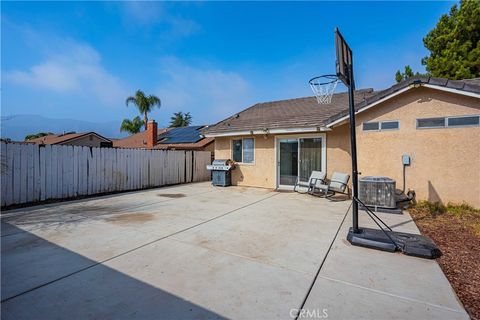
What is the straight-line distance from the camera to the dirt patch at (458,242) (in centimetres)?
274

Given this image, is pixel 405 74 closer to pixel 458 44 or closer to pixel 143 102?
pixel 458 44

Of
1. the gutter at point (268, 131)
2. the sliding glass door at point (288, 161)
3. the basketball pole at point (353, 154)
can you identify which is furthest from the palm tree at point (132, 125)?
the basketball pole at point (353, 154)

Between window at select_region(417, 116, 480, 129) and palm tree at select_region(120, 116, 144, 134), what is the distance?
34051mm

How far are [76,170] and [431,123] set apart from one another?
40.5 feet

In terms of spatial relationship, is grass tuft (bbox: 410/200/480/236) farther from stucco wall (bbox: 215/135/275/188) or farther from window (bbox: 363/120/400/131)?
stucco wall (bbox: 215/135/275/188)

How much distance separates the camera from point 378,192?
6633 millimetres

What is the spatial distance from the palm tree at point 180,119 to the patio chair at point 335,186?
153 ft

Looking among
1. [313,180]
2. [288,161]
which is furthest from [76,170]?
[313,180]

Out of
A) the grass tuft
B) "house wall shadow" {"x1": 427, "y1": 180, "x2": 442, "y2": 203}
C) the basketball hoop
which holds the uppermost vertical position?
Result: the basketball hoop

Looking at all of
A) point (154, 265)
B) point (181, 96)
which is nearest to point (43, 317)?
point (154, 265)

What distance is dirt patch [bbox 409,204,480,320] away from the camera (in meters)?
2.74

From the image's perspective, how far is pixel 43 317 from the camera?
2225 mm

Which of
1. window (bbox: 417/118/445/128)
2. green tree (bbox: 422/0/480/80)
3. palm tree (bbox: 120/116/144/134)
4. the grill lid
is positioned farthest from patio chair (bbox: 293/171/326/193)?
palm tree (bbox: 120/116/144/134)

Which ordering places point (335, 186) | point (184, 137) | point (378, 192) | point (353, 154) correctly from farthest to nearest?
point (184, 137) < point (335, 186) < point (378, 192) < point (353, 154)
